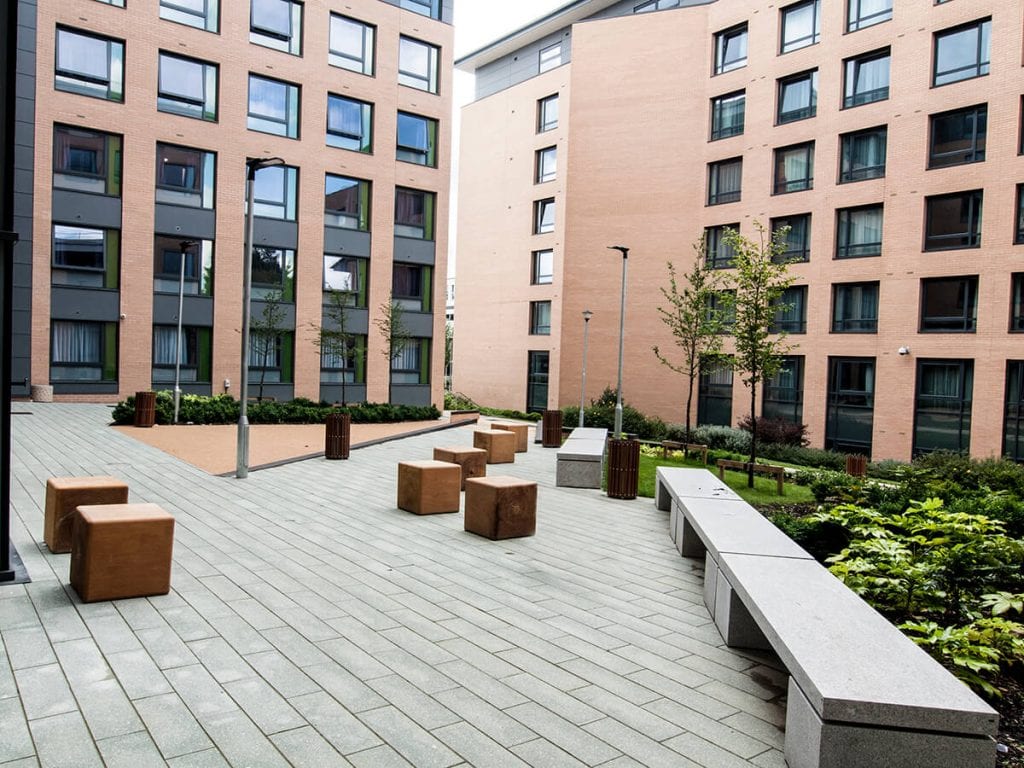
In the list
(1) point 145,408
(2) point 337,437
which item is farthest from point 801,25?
(1) point 145,408

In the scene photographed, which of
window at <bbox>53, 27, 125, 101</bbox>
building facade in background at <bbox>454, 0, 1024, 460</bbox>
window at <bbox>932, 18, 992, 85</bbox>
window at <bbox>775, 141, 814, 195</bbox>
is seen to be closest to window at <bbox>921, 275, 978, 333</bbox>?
building facade in background at <bbox>454, 0, 1024, 460</bbox>

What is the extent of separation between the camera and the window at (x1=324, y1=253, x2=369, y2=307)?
114 ft

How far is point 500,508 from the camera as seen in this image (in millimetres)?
9664

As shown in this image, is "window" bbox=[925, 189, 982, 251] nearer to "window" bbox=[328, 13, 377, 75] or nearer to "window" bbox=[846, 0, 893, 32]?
"window" bbox=[846, 0, 893, 32]

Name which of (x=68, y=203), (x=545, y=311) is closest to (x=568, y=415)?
(x=545, y=311)

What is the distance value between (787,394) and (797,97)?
1287 cm

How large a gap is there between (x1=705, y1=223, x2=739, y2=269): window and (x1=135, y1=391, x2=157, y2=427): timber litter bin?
79.3ft

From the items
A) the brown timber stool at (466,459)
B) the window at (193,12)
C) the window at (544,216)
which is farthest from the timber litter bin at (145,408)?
the window at (544,216)

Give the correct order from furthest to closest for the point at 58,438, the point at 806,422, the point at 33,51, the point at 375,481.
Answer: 1. the point at 806,422
2. the point at 33,51
3. the point at 58,438
4. the point at 375,481

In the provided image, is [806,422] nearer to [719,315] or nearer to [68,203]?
[719,315]

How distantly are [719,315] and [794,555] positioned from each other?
1858cm

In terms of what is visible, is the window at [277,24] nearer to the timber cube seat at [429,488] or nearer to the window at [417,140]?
the window at [417,140]

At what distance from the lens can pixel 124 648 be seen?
17.9ft

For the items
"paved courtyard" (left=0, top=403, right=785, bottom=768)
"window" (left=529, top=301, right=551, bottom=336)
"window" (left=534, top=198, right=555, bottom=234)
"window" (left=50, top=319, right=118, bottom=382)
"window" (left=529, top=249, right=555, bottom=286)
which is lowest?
"paved courtyard" (left=0, top=403, right=785, bottom=768)
